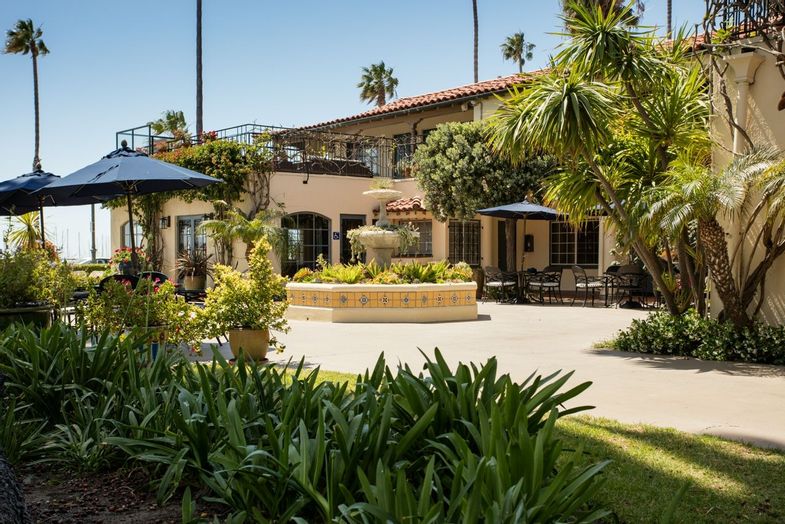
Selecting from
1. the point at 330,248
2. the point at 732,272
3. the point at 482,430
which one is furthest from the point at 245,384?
the point at 330,248

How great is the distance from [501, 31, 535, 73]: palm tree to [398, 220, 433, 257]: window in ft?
73.9

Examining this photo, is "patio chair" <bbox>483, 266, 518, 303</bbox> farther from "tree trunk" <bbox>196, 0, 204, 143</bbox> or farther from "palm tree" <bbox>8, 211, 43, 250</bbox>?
"tree trunk" <bbox>196, 0, 204, 143</bbox>

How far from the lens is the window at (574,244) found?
21.7 meters

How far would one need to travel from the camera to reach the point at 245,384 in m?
4.35

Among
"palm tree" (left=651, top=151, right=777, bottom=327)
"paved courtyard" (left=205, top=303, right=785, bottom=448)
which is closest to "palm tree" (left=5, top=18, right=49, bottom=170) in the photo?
"paved courtyard" (left=205, top=303, right=785, bottom=448)

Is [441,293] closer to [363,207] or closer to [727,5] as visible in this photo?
[727,5]

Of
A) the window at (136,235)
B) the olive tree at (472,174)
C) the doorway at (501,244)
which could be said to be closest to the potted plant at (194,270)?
the window at (136,235)

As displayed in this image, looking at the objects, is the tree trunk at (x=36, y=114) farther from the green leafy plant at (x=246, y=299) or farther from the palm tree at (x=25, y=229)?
the green leafy plant at (x=246, y=299)

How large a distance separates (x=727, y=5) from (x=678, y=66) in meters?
1.00

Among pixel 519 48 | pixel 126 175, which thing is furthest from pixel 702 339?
pixel 519 48

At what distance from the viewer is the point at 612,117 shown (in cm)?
916

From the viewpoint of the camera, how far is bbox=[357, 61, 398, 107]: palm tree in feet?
129

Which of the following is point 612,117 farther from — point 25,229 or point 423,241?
point 25,229

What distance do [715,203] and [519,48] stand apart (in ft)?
116
